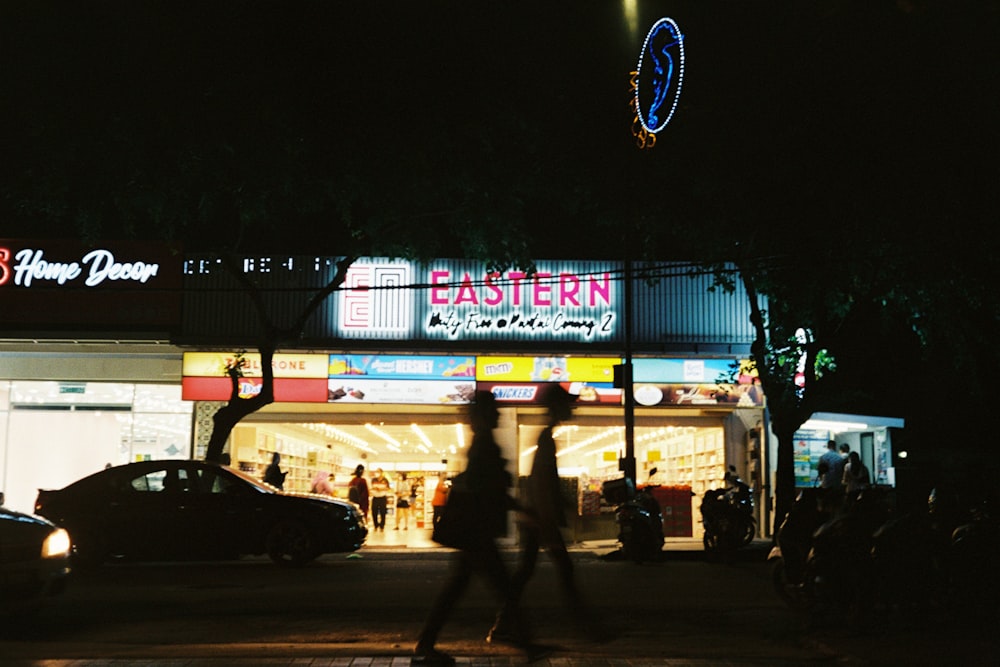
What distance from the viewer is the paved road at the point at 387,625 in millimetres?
8289

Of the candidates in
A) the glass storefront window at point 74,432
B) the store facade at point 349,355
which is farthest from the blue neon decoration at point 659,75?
the glass storefront window at point 74,432

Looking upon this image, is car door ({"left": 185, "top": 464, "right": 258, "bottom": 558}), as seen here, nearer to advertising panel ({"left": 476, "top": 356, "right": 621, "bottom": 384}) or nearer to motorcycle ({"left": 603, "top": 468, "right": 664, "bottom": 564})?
motorcycle ({"left": 603, "top": 468, "right": 664, "bottom": 564})

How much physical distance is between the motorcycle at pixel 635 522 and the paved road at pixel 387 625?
6.36ft

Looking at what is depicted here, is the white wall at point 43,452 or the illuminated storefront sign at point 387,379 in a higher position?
the illuminated storefront sign at point 387,379

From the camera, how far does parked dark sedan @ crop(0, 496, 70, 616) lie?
9.36 metres

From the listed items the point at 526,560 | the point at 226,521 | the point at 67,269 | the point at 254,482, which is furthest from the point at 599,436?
the point at 526,560

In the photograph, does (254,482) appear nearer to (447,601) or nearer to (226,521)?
(226,521)

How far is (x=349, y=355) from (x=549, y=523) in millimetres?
15590

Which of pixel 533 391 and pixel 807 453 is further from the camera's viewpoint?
pixel 807 453

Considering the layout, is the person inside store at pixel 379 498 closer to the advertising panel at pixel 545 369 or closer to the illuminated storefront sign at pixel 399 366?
the illuminated storefront sign at pixel 399 366

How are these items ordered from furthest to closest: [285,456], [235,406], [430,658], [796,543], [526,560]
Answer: [285,456] < [235,406] < [796,543] < [526,560] < [430,658]

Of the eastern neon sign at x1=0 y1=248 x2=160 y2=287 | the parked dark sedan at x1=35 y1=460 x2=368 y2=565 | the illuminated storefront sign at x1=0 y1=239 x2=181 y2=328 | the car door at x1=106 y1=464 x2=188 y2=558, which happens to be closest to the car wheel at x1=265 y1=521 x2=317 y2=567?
the parked dark sedan at x1=35 y1=460 x2=368 y2=565

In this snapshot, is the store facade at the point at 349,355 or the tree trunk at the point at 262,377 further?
the store facade at the point at 349,355

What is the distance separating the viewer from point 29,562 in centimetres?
955
